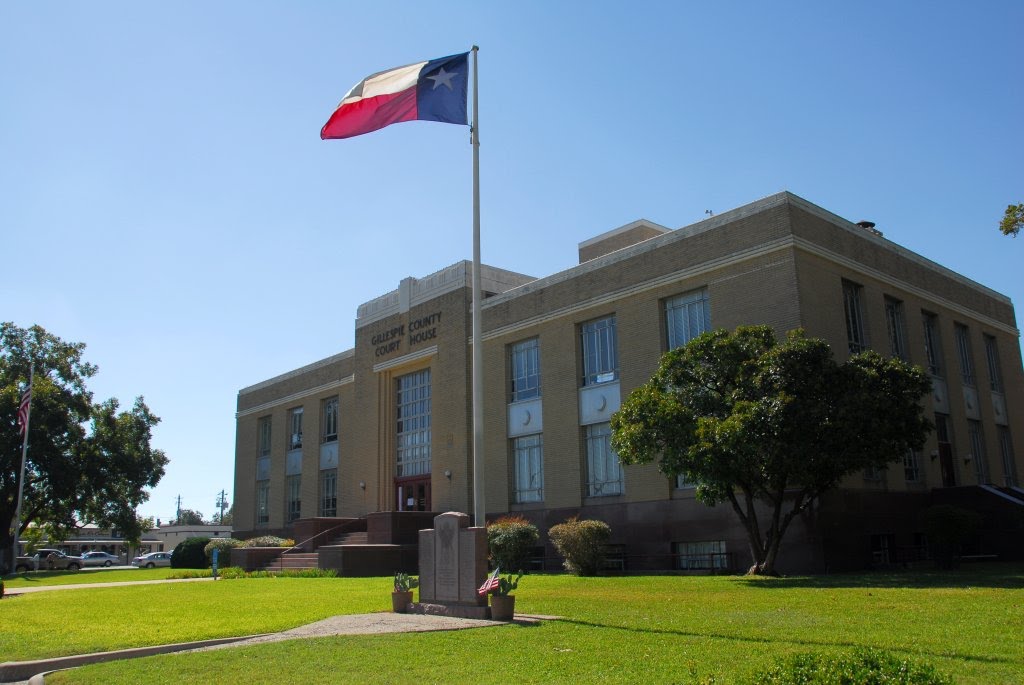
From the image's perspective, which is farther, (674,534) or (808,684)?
(674,534)

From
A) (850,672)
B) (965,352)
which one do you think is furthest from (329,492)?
(850,672)

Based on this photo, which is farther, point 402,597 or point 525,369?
point 525,369

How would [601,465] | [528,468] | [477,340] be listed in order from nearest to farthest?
1. [477,340]
2. [601,465]
3. [528,468]

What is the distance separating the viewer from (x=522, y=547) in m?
27.0

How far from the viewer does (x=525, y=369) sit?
33062mm

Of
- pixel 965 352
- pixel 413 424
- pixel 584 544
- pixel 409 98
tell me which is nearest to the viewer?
pixel 409 98

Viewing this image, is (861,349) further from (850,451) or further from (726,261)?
(850,451)

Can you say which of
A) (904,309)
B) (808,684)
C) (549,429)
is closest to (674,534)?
(549,429)

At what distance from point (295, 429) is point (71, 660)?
127 ft

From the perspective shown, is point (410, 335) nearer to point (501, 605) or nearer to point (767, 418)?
point (767, 418)

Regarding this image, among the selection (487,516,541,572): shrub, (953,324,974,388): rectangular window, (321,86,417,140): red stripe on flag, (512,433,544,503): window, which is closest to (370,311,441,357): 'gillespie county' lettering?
(512,433,544,503): window

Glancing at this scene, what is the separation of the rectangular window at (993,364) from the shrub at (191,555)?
114 ft

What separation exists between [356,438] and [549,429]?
13.2m

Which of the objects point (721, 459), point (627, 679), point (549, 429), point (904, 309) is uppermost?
point (904, 309)
